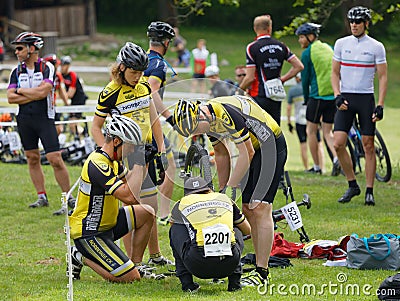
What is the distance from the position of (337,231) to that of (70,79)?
1002cm

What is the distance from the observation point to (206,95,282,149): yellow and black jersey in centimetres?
715

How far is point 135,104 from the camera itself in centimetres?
836

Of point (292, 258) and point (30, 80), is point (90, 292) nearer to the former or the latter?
point (292, 258)

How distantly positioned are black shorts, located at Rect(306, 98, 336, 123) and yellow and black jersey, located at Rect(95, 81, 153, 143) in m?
5.68

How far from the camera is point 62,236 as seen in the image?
9.80 meters

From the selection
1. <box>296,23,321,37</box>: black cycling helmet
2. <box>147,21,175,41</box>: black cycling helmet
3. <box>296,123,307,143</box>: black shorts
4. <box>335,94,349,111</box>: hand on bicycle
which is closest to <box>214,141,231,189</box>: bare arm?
<box>147,21,175,41</box>: black cycling helmet

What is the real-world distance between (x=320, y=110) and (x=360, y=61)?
2.65m

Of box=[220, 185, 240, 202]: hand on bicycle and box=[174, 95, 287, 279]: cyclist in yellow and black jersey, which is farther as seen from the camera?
box=[220, 185, 240, 202]: hand on bicycle

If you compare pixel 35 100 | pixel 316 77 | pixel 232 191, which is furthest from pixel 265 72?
pixel 232 191

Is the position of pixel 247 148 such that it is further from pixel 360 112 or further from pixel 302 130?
pixel 302 130

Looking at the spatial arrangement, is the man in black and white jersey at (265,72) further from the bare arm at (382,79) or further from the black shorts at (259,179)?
the black shorts at (259,179)

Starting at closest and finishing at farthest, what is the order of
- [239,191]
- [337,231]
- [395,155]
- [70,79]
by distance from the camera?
[239,191] → [337,231] → [70,79] → [395,155]

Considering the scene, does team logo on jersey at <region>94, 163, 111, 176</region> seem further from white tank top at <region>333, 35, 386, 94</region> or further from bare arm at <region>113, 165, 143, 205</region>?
white tank top at <region>333, 35, 386, 94</region>

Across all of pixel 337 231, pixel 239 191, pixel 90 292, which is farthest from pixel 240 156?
pixel 337 231
